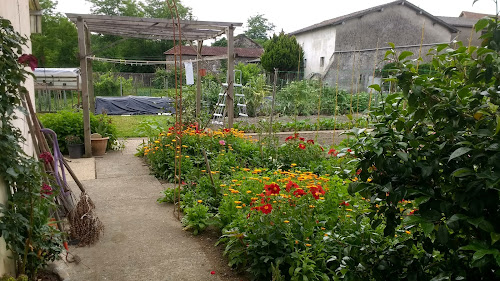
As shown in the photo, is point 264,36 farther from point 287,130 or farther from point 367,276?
point 367,276

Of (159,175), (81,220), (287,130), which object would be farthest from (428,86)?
(287,130)

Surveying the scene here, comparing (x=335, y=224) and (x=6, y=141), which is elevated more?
(x=6, y=141)

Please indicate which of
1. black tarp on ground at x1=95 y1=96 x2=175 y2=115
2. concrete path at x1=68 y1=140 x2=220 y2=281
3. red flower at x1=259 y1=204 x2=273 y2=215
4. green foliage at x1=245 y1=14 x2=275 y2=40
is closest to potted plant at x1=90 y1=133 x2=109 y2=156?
concrete path at x1=68 y1=140 x2=220 y2=281

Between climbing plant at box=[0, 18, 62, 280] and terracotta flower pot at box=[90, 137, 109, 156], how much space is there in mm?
4716

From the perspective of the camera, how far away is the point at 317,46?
21.8 m

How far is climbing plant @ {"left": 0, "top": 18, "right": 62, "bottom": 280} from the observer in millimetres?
2186

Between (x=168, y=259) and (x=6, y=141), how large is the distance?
1639 mm

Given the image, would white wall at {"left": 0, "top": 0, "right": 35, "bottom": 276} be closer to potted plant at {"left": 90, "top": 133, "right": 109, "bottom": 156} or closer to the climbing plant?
the climbing plant

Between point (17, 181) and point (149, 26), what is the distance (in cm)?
583

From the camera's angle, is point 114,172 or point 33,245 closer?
point 33,245

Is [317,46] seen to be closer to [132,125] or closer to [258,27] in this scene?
[132,125]

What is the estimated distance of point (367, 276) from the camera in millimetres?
1746

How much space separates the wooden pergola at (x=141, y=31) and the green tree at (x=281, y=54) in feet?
37.9

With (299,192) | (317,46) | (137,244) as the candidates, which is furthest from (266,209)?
(317,46)
